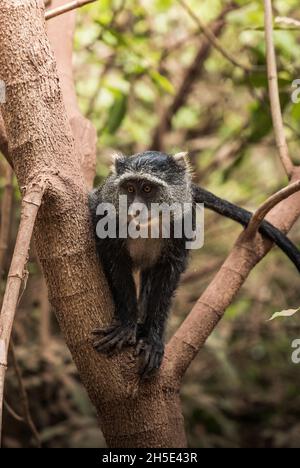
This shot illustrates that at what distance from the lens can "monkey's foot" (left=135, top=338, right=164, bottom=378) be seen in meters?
2.79

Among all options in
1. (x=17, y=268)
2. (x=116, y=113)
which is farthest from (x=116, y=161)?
(x=17, y=268)

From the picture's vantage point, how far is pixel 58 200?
8.29 feet

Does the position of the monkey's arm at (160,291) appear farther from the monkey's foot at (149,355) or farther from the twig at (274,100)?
the twig at (274,100)

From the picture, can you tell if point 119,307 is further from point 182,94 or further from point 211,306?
point 182,94

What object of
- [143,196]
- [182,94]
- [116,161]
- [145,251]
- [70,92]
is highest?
[182,94]

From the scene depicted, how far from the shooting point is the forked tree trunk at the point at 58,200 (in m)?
2.53

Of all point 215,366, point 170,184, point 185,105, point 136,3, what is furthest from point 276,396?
point 136,3

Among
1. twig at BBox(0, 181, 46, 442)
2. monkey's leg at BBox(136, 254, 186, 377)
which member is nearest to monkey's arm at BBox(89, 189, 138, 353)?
monkey's leg at BBox(136, 254, 186, 377)

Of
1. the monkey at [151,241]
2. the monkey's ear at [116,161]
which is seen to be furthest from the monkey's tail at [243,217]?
the monkey's ear at [116,161]

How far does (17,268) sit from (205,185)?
528 centimetres

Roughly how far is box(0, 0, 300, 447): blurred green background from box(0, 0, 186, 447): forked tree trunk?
2.35 m

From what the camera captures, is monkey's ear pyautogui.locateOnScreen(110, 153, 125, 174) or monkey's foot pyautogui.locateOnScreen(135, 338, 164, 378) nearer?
monkey's foot pyautogui.locateOnScreen(135, 338, 164, 378)

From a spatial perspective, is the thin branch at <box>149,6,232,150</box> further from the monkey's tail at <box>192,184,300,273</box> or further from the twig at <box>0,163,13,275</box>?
the monkey's tail at <box>192,184,300,273</box>
